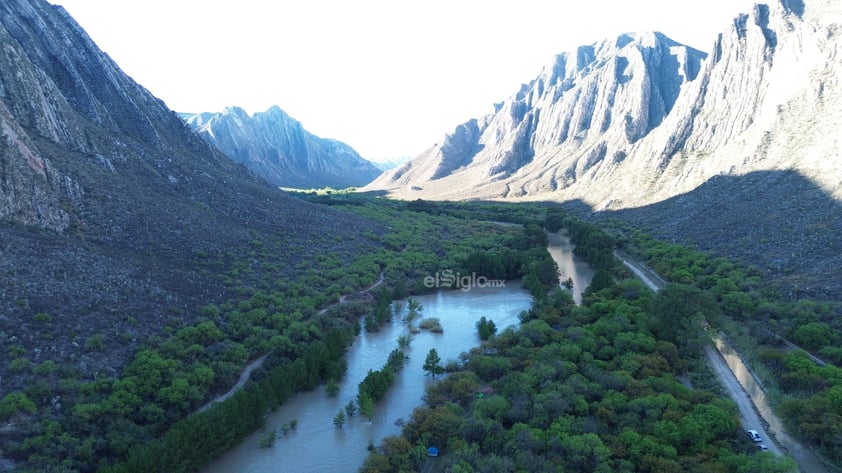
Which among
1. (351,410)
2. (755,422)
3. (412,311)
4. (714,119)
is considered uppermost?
(714,119)

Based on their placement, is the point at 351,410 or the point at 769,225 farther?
the point at 769,225

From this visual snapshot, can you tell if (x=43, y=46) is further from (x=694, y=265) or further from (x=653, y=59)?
(x=653, y=59)

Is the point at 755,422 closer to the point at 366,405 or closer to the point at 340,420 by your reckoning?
the point at 366,405

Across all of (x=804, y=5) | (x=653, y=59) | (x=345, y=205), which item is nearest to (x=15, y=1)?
(x=345, y=205)

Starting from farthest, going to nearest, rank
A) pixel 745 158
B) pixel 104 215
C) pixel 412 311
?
pixel 745 158, pixel 412 311, pixel 104 215

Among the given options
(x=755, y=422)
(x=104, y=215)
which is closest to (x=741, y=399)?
(x=755, y=422)

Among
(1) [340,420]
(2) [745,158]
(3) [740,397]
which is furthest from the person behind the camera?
(2) [745,158]

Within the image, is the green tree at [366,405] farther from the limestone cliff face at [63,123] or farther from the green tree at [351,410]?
the limestone cliff face at [63,123]
